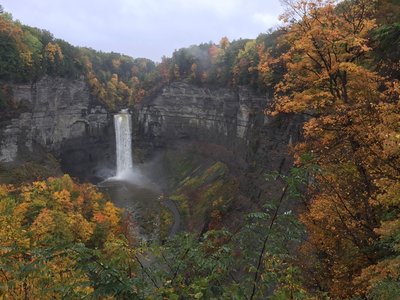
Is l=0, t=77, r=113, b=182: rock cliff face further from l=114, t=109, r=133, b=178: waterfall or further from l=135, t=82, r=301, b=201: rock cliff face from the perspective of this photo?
l=135, t=82, r=301, b=201: rock cliff face

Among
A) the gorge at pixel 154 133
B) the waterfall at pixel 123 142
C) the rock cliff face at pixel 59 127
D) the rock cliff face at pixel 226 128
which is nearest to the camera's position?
the rock cliff face at pixel 226 128

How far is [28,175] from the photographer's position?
5619 centimetres

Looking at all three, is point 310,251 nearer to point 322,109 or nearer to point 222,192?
point 322,109

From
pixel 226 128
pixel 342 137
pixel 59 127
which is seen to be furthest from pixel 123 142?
pixel 342 137

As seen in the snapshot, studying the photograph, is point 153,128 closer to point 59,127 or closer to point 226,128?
point 59,127

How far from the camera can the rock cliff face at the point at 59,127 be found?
64.4 m

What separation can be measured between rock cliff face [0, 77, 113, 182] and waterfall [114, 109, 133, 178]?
2034 mm

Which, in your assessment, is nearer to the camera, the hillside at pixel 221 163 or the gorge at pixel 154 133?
the hillside at pixel 221 163

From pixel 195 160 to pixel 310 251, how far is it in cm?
5380

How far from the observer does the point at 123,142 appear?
85.2 metres

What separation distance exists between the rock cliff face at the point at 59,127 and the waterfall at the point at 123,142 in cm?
203

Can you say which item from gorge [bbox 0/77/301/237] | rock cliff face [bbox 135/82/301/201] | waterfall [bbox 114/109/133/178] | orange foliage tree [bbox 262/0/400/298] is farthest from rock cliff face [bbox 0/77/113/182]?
orange foliage tree [bbox 262/0/400/298]

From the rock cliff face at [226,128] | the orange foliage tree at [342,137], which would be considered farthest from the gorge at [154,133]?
the orange foliage tree at [342,137]

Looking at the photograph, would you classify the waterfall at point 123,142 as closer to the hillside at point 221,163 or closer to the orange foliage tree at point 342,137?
the hillside at point 221,163
